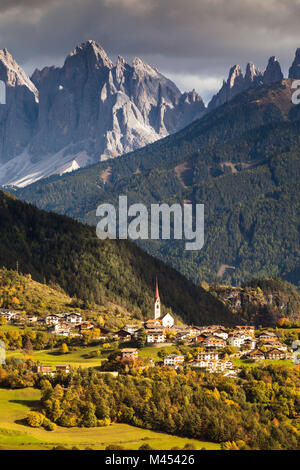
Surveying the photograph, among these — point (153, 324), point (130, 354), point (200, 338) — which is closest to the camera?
point (130, 354)

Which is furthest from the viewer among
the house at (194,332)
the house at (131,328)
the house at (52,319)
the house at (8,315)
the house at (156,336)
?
the house at (8,315)

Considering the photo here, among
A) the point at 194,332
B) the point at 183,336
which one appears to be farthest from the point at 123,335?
the point at 194,332

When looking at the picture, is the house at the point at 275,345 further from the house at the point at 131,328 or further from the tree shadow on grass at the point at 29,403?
the tree shadow on grass at the point at 29,403

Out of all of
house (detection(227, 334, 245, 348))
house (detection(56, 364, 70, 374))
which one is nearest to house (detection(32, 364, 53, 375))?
house (detection(56, 364, 70, 374))

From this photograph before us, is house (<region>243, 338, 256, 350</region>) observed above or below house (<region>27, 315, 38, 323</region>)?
below

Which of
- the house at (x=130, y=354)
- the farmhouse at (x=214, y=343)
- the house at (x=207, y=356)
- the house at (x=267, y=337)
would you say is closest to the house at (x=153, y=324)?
the farmhouse at (x=214, y=343)

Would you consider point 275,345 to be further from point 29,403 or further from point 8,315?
point 29,403

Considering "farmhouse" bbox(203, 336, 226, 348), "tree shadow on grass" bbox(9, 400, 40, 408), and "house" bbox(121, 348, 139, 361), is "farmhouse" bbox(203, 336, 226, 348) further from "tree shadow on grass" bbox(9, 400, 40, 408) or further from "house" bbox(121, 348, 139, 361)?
"tree shadow on grass" bbox(9, 400, 40, 408)
